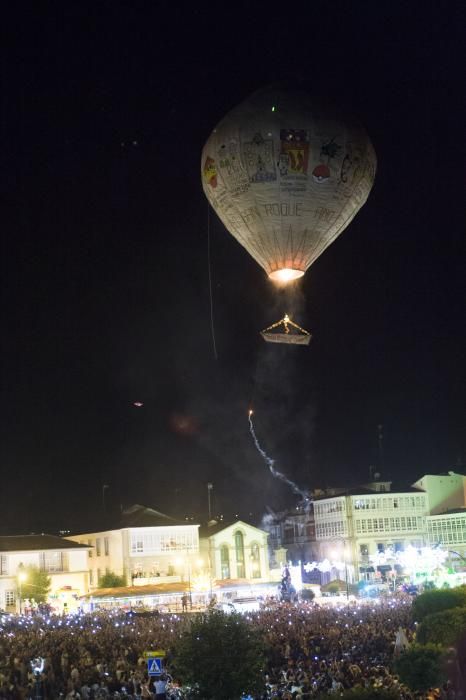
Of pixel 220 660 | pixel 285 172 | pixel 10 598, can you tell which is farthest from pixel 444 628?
pixel 10 598

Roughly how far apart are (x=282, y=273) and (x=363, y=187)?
380 cm

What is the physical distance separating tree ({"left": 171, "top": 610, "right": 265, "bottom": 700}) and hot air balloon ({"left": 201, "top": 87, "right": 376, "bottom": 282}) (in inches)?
616

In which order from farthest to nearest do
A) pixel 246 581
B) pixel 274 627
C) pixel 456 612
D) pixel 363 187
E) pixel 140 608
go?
pixel 246 581 < pixel 140 608 < pixel 363 187 < pixel 274 627 < pixel 456 612

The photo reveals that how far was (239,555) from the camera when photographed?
236 ft

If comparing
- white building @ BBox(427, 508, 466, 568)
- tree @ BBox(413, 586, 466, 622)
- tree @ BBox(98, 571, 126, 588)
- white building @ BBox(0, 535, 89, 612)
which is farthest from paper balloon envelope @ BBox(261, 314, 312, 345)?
white building @ BBox(427, 508, 466, 568)

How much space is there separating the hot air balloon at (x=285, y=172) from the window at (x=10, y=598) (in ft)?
124

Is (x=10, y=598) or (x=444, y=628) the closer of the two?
(x=444, y=628)

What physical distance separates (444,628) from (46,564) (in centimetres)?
4526

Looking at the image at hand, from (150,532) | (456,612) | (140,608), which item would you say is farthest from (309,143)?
(150,532)

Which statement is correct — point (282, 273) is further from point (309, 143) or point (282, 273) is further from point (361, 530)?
point (361, 530)

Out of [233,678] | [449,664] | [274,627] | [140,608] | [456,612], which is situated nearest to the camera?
[233,678]

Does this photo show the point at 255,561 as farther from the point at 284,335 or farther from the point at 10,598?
the point at 284,335

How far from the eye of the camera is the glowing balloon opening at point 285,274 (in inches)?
1228

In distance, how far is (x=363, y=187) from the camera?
30.8 meters
